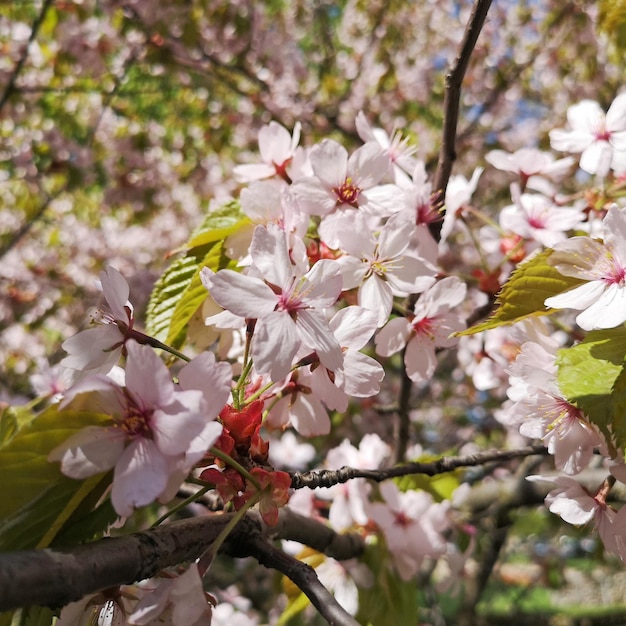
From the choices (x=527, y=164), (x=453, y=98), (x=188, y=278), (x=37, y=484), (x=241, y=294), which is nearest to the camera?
(x=37, y=484)

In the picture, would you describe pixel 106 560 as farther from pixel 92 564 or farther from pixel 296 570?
pixel 296 570

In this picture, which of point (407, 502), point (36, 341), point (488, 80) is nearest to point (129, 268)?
point (36, 341)

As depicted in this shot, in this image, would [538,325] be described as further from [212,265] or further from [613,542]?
[212,265]

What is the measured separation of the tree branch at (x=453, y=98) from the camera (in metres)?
0.86

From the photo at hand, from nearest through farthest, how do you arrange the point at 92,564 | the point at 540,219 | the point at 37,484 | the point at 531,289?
1. the point at 92,564
2. the point at 37,484
3. the point at 531,289
4. the point at 540,219

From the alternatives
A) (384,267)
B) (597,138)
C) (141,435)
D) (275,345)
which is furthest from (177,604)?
(597,138)

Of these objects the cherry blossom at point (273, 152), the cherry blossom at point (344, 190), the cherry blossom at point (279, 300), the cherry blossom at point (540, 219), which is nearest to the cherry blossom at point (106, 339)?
the cherry blossom at point (279, 300)

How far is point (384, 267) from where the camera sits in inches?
36.3

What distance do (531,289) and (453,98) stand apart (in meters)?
0.35

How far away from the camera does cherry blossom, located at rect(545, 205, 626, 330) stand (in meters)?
0.75

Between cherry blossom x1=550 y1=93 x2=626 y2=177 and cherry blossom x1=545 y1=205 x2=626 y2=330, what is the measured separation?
1.17 feet

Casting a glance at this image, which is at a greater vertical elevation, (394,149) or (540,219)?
(394,149)

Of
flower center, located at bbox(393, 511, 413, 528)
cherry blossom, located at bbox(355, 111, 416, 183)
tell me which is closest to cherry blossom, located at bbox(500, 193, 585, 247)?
cherry blossom, located at bbox(355, 111, 416, 183)

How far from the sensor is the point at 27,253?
517 centimetres
